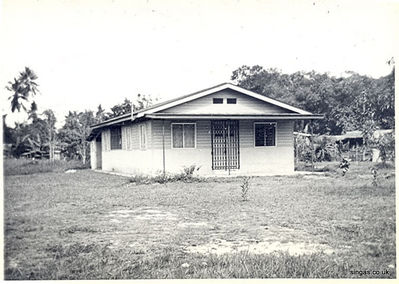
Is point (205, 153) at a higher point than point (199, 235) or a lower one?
higher

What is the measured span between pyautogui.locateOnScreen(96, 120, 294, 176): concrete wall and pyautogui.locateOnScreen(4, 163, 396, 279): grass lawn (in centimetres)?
514

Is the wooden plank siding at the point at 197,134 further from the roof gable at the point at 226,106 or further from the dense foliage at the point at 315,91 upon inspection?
the dense foliage at the point at 315,91

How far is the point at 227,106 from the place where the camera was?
16.3 meters

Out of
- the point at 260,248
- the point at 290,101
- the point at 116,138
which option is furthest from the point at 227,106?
the point at 290,101

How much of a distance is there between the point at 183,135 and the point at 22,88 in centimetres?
821

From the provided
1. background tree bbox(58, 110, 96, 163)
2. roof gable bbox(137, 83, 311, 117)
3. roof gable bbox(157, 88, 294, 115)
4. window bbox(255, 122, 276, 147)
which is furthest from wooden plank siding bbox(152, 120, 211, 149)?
background tree bbox(58, 110, 96, 163)

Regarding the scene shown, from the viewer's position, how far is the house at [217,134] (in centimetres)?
1544

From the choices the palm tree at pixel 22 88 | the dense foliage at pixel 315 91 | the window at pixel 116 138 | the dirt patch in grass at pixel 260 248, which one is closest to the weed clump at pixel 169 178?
the window at pixel 116 138

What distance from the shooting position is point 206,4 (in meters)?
7.48

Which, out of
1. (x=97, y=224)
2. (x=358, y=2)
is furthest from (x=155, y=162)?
(x=358, y=2)

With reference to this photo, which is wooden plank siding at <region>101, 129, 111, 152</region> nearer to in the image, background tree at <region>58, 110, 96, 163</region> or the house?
background tree at <region>58, 110, 96, 163</region>

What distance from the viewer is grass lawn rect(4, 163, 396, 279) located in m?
5.49

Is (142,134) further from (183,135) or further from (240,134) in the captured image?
(240,134)

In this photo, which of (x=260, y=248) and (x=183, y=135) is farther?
(x=183, y=135)
